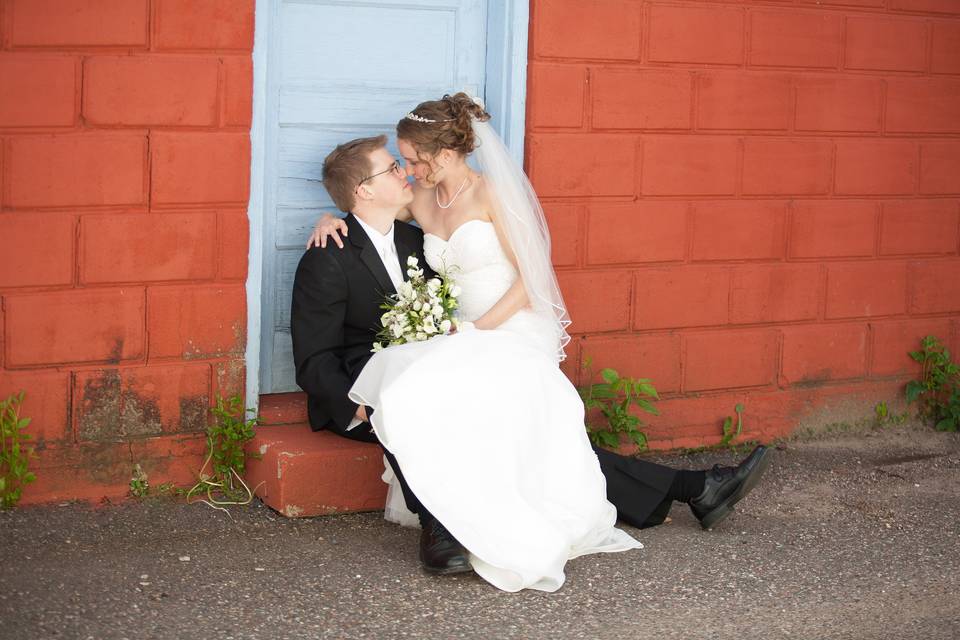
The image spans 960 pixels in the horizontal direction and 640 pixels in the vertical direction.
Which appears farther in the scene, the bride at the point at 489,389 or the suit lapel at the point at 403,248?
the suit lapel at the point at 403,248

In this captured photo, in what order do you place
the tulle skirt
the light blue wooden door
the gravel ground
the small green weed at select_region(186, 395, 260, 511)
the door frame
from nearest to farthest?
the gravel ground
the tulle skirt
the door frame
the small green weed at select_region(186, 395, 260, 511)
the light blue wooden door

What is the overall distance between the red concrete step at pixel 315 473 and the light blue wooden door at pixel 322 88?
417 millimetres

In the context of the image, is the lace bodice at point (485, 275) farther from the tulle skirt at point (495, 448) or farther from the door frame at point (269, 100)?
the door frame at point (269, 100)

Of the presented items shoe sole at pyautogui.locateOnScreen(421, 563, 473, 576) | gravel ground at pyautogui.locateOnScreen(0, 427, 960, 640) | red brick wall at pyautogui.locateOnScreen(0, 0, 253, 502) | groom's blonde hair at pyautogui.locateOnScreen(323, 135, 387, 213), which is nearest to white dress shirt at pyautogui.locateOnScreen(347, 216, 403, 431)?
groom's blonde hair at pyautogui.locateOnScreen(323, 135, 387, 213)

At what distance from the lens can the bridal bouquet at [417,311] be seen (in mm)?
4461

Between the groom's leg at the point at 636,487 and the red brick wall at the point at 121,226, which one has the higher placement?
the red brick wall at the point at 121,226

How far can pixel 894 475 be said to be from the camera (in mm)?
5391

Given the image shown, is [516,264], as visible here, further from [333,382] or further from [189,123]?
[189,123]

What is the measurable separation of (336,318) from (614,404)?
4.59ft

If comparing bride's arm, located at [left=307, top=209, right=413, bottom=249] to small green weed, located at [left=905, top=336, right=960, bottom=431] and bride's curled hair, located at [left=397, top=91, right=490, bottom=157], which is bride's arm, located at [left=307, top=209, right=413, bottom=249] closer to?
bride's curled hair, located at [left=397, top=91, right=490, bottom=157]

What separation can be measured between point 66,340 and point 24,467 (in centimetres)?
45

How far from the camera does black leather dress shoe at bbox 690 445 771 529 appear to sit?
4.55 m

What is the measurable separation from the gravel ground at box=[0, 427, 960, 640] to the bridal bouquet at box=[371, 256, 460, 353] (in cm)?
68

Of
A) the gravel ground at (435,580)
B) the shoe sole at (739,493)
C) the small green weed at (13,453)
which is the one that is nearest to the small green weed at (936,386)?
the gravel ground at (435,580)
